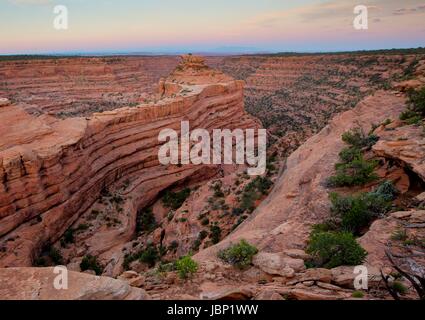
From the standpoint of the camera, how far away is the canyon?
22.1ft

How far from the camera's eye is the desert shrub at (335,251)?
682 centimetres

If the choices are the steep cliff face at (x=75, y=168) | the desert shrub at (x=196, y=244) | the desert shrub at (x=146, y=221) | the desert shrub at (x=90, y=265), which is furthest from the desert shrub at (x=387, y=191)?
the desert shrub at (x=146, y=221)

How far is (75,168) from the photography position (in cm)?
1786

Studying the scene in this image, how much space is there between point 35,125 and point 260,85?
57283 mm

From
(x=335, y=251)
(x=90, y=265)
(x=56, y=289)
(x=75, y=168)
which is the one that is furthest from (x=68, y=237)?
(x=335, y=251)

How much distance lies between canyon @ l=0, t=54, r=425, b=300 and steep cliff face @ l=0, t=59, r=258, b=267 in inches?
2.4

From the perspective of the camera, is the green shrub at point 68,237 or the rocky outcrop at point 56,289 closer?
the rocky outcrop at point 56,289

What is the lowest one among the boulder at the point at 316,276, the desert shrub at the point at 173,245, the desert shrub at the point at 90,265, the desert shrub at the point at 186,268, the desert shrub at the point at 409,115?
the desert shrub at the point at 90,265

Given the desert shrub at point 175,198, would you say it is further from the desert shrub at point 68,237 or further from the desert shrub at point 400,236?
the desert shrub at point 400,236

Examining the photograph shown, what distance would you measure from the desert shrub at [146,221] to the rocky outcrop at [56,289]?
14.3 m

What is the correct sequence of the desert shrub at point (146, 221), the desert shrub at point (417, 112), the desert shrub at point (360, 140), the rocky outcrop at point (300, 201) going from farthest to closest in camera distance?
1. the desert shrub at point (146, 221)
2. the desert shrub at point (360, 140)
3. the desert shrub at point (417, 112)
4. the rocky outcrop at point (300, 201)

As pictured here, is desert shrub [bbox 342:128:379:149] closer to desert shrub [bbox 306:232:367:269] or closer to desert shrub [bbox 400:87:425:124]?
desert shrub [bbox 400:87:425:124]

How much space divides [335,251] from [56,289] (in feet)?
16.8

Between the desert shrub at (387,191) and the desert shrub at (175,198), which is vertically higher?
the desert shrub at (387,191)
